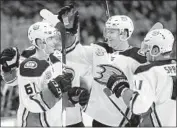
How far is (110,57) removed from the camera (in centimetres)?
242

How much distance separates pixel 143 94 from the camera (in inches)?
81.7

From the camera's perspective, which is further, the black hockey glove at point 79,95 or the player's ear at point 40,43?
the black hockey glove at point 79,95

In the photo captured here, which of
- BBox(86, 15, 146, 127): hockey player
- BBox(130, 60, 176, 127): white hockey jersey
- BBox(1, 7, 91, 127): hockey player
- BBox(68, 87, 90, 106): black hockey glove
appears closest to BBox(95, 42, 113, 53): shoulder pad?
BBox(86, 15, 146, 127): hockey player

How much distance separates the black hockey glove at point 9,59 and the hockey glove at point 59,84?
0.66 ft

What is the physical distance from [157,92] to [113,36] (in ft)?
1.25

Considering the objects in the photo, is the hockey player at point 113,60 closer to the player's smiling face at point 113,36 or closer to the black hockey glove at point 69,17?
the player's smiling face at point 113,36

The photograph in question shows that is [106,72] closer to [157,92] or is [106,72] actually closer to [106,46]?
[106,46]

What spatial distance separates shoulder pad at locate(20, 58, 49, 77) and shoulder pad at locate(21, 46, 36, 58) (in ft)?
0.25

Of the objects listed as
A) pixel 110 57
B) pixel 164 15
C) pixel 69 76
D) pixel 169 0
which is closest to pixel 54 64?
pixel 69 76

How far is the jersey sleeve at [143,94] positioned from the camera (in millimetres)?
2076

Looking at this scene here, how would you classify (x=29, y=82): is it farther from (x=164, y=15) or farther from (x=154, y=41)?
(x=164, y=15)

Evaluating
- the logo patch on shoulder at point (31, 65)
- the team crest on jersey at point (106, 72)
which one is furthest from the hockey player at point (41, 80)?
the team crest on jersey at point (106, 72)

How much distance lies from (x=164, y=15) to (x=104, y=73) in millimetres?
505

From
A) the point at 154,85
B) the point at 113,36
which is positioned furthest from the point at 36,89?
the point at 154,85
